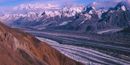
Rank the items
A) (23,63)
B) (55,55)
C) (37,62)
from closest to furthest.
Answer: (23,63), (37,62), (55,55)

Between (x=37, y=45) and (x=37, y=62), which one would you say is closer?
(x=37, y=62)

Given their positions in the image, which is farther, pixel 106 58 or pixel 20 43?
pixel 106 58

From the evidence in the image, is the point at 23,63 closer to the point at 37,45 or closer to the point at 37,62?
the point at 37,62

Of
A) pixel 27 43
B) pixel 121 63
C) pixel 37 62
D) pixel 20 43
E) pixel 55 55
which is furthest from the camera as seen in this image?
pixel 121 63

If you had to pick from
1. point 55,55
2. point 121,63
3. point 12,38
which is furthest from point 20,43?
point 121,63

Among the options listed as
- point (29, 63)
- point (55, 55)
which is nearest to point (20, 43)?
point (29, 63)

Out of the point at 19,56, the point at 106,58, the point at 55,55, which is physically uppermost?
the point at 19,56

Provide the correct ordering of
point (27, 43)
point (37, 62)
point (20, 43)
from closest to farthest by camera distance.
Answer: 1. point (37, 62)
2. point (20, 43)
3. point (27, 43)

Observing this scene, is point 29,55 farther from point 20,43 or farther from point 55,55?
point 55,55

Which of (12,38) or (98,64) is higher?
(12,38)
